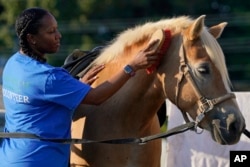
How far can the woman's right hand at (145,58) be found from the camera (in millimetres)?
4879

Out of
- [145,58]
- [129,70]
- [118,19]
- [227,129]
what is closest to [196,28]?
[145,58]

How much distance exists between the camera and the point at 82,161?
206 inches

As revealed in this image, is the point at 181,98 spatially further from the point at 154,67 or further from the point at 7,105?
the point at 7,105

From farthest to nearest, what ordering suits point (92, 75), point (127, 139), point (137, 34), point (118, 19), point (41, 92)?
point (118, 19) < point (92, 75) < point (137, 34) < point (127, 139) < point (41, 92)

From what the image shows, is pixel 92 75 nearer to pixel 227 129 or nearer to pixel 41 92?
pixel 41 92

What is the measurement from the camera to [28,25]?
482 cm

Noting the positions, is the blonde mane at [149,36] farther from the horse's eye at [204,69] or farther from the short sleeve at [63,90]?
the short sleeve at [63,90]

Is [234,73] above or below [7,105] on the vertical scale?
above

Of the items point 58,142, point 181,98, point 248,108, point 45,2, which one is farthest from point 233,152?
point 45,2

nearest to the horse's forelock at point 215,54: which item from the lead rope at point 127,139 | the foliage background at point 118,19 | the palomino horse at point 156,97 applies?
the palomino horse at point 156,97

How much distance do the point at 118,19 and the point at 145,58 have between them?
32896 millimetres

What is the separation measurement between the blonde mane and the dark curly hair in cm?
59

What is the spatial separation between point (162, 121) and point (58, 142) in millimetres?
1304

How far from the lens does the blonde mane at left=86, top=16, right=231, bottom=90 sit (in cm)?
484
